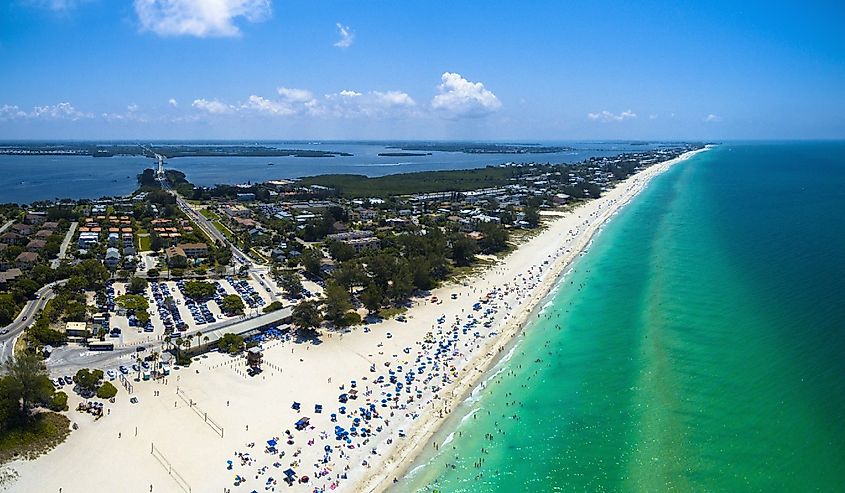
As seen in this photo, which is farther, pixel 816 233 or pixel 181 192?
pixel 181 192

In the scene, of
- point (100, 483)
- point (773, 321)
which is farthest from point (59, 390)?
point (773, 321)

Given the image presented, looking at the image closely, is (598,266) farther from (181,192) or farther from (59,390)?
(181,192)

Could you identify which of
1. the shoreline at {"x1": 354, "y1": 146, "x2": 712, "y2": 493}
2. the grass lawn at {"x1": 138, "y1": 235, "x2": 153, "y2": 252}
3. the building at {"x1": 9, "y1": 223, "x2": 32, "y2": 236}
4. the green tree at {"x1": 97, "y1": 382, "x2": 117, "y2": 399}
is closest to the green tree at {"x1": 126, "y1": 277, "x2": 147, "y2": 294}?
the grass lawn at {"x1": 138, "y1": 235, "x2": 153, "y2": 252}

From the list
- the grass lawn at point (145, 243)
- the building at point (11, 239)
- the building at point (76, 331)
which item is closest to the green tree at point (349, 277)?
the building at point (76, 331)

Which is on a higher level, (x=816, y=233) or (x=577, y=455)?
(x=816, y=233)

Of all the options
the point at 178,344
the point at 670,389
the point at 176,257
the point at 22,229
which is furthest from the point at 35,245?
the point at 670,389

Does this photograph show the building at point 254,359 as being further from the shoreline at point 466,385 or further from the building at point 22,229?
the building at point 22,229
